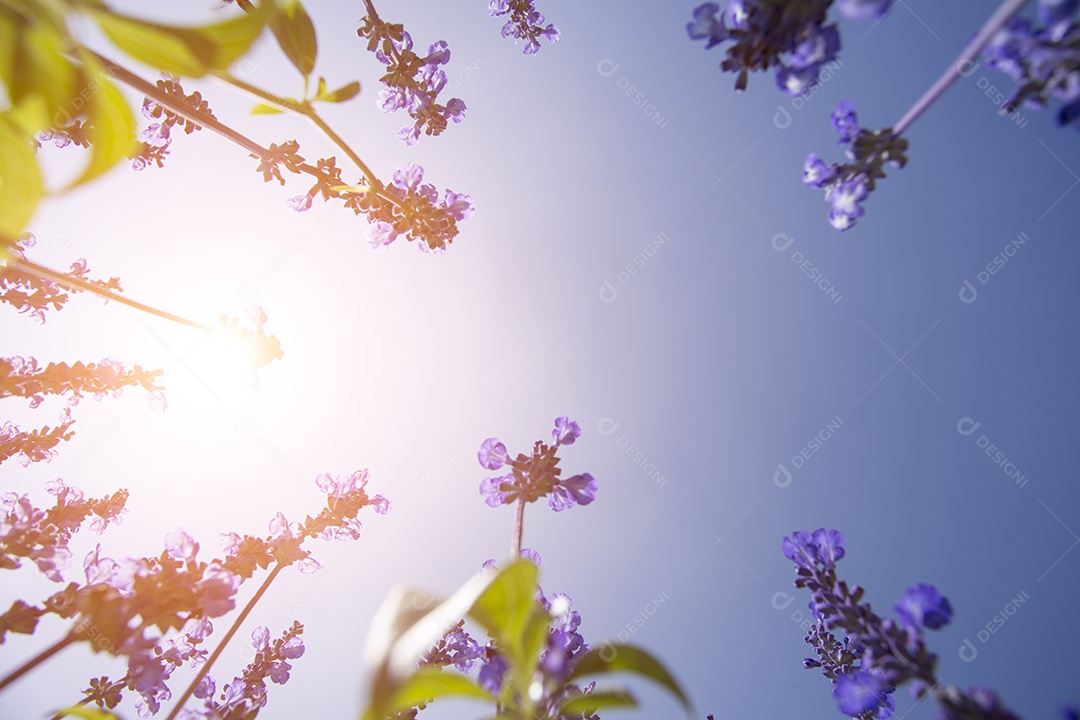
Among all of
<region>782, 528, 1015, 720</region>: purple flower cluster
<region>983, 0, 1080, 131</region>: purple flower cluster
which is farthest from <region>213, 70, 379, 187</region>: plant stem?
<region>782, 528, 1015, 720</region>: purple flower cluster

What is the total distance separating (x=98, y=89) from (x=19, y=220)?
0.47 meters

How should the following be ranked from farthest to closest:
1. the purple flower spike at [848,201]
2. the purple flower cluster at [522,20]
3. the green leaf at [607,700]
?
the purple flower cluster at [522,20], the purple flower spike at [848,201], the green leaf at [607,700]

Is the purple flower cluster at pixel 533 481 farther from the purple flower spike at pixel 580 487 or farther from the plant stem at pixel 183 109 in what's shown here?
the plant stem at pixel 183 109

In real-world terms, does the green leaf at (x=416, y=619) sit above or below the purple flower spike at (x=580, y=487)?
below

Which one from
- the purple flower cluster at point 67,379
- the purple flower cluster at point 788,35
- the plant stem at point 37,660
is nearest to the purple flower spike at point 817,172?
the purple flower cluster at point 788,35

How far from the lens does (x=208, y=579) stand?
2395mm

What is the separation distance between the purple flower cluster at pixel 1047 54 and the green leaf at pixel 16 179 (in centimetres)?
304

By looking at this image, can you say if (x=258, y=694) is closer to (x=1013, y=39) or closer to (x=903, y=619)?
(x=903, y=619)

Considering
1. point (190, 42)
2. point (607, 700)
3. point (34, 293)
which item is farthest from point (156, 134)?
point (607, 700)

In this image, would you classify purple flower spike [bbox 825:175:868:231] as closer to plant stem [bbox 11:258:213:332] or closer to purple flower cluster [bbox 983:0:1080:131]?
purple flower cluster [bbox 983:0:1080:131]

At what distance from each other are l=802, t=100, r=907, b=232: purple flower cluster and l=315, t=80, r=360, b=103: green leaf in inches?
81.2

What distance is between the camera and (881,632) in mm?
2100

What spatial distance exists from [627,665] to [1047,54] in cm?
227

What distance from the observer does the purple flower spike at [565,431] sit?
3.06 metres
